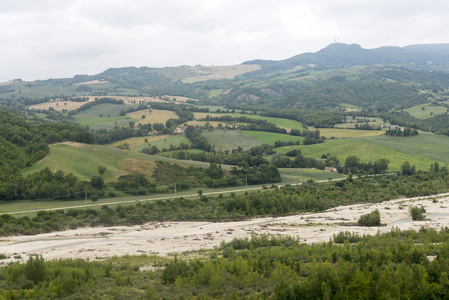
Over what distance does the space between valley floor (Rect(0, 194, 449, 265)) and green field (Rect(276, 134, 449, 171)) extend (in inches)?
2390

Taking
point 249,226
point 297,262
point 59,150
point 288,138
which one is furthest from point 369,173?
point 297,262

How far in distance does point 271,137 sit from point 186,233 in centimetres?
11685

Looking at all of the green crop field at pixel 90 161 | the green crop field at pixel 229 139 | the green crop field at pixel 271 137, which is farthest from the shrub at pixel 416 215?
the green crop field at pixel 271 137

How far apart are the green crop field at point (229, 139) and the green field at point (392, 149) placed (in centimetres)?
1519

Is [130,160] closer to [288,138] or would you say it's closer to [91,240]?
[91,240]

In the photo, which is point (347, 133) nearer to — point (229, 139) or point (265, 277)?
point (229, 139)

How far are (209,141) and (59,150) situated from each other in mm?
66997

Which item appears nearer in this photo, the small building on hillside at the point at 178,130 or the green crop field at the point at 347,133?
the green crop field at the point at 347,133

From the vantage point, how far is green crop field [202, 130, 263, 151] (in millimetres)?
146887

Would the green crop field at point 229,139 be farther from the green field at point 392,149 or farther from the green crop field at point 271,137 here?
the green field at point 392,149

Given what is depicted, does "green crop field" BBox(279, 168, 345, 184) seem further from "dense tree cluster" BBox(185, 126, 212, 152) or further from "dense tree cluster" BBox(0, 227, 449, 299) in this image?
"dense tree cluster" BBox(0, 227, 449, 299)

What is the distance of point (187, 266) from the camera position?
27.3 m

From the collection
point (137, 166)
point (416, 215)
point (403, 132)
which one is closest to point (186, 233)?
point (416, 215)

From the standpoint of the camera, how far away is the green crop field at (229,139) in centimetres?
14689
